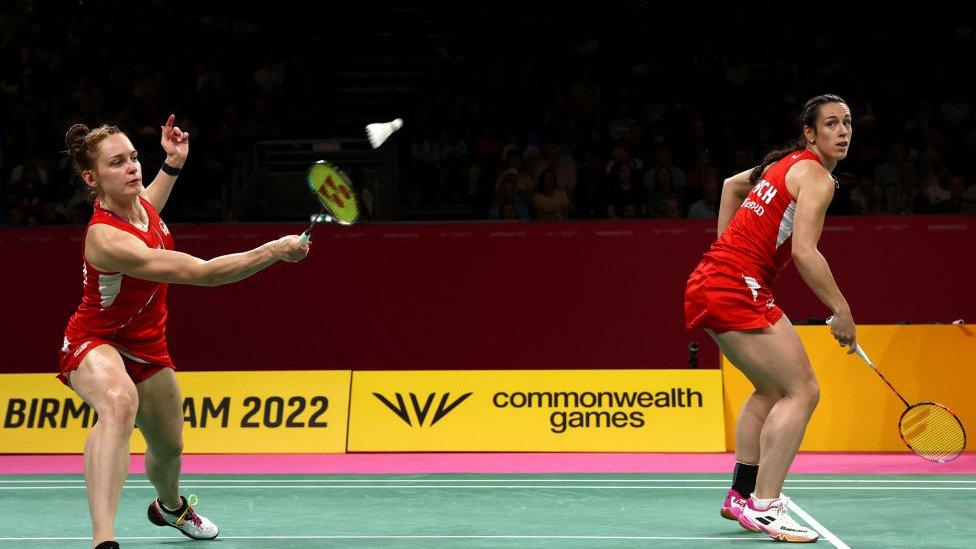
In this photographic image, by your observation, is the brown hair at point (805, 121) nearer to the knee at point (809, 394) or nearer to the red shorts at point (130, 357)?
the knee at point (809, 394)

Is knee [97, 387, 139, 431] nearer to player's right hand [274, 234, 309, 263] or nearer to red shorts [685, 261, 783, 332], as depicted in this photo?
player's right hand [274, 234, 309, 263]

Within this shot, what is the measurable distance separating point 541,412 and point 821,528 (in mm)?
3225

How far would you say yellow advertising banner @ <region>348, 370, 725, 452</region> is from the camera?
334 inches

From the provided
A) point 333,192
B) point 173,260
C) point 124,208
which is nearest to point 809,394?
A: point 333,192

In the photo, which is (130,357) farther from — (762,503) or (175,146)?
(762,503)

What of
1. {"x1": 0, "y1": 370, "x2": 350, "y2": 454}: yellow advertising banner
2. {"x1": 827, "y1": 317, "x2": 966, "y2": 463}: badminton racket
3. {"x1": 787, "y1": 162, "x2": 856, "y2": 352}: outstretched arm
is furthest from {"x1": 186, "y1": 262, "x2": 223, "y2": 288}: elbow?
{"x1": 827, "y1": 317, "x2": 966, "y2": 463}: badminton racket

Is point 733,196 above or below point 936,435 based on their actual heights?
above

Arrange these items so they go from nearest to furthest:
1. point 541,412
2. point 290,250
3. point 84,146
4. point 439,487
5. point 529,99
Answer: point 290,250 → point 84,146 → point 439,487 → point 541,412 → point 529,99

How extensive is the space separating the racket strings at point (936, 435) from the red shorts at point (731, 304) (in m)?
2.55

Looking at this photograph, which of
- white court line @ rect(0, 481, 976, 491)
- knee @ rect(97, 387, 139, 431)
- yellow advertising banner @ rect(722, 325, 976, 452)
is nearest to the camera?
knee @ rect(97, 387, 139, 431)

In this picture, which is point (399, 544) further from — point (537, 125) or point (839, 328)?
point (537, 125)

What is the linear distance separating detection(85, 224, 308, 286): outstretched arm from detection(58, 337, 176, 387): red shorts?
0.33 meters

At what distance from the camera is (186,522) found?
5.30 metres

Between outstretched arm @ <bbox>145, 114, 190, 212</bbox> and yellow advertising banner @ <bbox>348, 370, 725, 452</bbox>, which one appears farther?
yellow advertising banner @ <bbox>348, 370, 725, 452</bbox>
